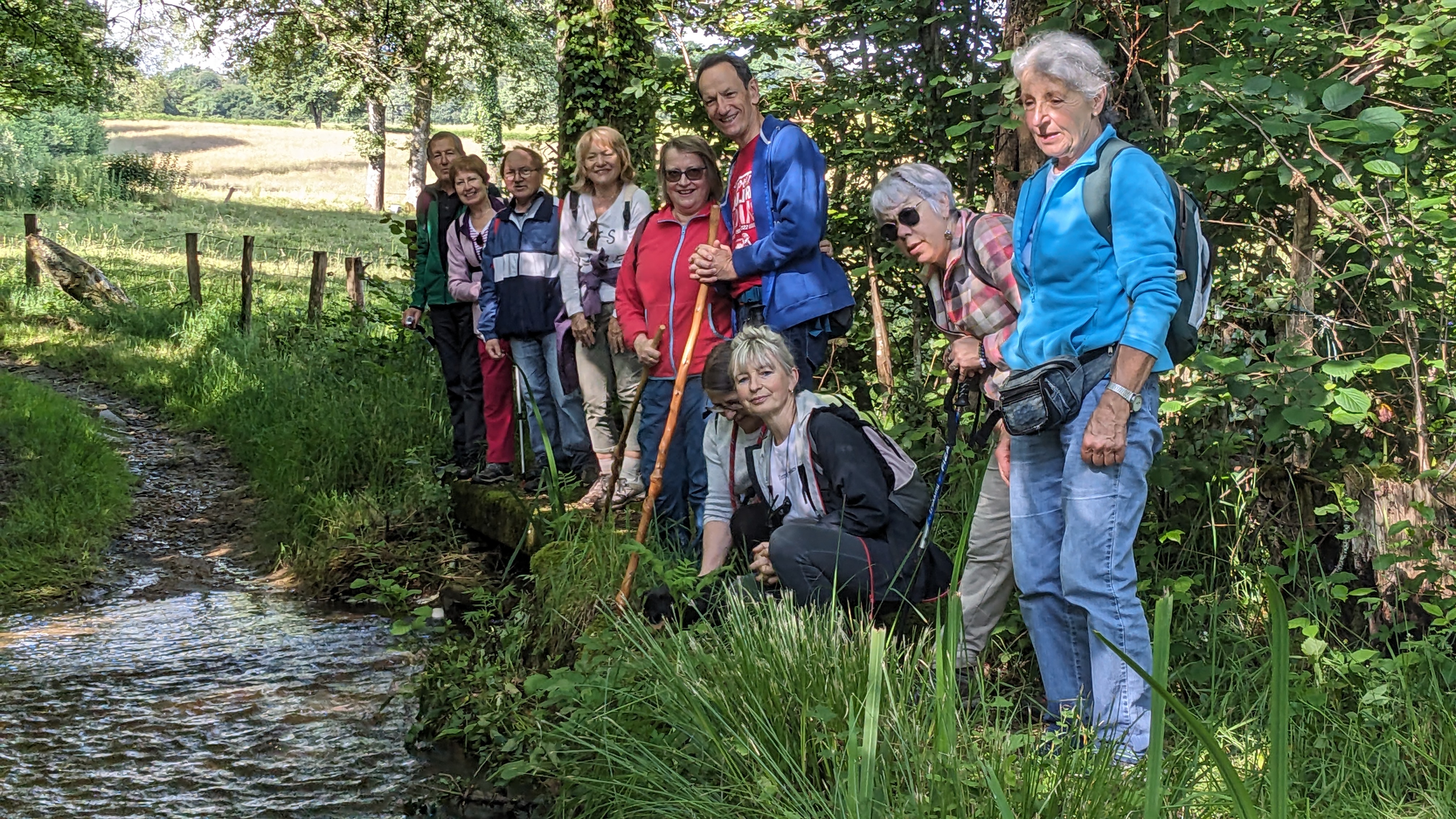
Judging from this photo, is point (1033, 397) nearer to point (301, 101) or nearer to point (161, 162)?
point (161, 162)

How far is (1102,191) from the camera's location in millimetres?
2854

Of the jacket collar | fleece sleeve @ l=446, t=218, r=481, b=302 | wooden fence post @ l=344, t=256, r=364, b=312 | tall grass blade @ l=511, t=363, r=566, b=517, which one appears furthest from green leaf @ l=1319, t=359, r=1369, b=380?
wooden fence post @ l=344, t=256, r=364, b=312

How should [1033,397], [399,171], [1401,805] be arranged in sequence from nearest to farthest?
[1401,805] → [1033,397] → [399,171]

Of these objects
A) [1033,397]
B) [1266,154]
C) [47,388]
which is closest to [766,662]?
[1033,397]

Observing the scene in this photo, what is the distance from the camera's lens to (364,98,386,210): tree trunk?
35375 mm

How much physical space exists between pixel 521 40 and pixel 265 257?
232 inches

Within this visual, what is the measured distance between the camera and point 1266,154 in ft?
11.6

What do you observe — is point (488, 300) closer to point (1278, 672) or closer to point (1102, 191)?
point (1102, 191)

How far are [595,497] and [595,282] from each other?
0.97 m

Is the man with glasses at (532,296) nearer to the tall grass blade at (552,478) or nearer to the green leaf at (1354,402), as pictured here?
the tall grass blade at (552,478)

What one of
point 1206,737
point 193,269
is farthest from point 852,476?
point 193,269

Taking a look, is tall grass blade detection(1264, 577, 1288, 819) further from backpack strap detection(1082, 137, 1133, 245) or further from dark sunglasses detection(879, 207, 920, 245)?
dark sunglasses detection(879, 207, 920, 245)

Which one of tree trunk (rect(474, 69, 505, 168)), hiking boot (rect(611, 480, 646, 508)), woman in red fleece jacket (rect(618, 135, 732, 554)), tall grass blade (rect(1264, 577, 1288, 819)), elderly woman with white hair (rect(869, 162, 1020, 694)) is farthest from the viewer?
tree trunk (rect(474, 69, 505, 168))

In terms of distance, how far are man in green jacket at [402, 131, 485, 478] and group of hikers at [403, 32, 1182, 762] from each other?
642 millimetres
